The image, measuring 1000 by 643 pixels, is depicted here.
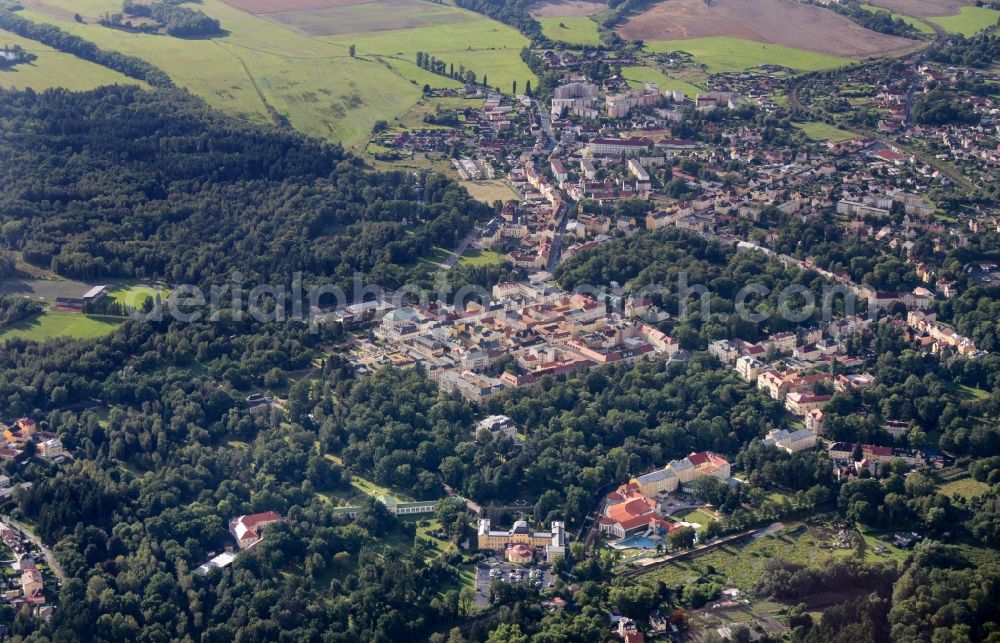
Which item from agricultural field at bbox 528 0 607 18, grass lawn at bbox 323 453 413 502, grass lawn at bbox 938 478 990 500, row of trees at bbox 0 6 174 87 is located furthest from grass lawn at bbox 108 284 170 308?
agricultural field at bbox 528 0 607 18

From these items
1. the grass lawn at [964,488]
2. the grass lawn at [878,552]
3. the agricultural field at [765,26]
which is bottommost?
the grass lawn at [878,552]

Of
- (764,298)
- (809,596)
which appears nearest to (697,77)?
(764,298)

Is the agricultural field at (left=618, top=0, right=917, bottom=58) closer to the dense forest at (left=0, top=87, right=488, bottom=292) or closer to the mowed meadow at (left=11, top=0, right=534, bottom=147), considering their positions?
the mowed meadow at (left=11, top=0, right=534, bottom=147)

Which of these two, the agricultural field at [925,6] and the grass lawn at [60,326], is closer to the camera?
the grass lawn at [60,326]

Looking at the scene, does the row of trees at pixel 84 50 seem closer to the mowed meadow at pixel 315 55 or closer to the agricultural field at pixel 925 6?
the mowed meadow at pixel 315 55

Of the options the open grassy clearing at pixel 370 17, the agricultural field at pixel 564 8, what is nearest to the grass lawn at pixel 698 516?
the open grassy clearing at pixel 370 17

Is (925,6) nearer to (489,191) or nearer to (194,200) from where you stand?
(489,191)

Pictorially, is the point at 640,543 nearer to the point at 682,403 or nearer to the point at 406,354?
the point at 682,403
